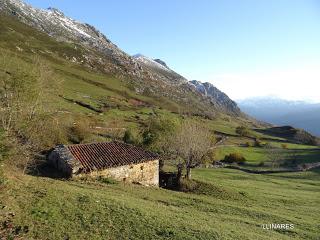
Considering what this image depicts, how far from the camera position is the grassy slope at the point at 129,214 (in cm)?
2370

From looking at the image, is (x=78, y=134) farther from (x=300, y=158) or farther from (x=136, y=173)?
(x=300, y=158)

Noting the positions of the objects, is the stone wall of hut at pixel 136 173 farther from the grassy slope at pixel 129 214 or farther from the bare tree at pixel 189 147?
the bare tree at pixel 189 147

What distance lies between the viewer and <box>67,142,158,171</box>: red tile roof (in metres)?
39.5

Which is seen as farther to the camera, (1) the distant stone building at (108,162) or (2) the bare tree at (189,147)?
(2) the bare tree at (189,147)

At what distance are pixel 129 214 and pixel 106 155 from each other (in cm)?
1626

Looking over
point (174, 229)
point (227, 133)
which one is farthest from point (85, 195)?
point (227, 133)

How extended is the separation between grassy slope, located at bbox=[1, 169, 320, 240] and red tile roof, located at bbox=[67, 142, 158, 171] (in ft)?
10.3

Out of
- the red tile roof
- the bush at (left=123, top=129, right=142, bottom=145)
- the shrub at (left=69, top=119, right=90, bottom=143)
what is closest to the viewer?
the red tile roof

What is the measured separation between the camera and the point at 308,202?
158ft

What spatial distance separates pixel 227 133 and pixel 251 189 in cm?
9600

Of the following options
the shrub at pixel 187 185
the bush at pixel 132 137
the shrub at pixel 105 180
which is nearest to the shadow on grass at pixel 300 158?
the bush at pixel 132 137

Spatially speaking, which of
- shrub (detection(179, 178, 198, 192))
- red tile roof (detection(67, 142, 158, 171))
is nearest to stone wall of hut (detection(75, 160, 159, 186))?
red tile roof (detection(67, 142, 158, 171))

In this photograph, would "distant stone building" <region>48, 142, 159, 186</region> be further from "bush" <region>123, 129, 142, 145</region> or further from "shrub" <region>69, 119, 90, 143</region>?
"shrub" <region>69, 119, 90, 143</region>

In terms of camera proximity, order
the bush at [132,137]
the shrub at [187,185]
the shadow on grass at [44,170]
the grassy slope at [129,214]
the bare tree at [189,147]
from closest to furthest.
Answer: the grassy slope at [129,214], the shadow on grass at [44,170], the shrub at [187,185], the bare tree at [189,147], the bush at [132,137]
